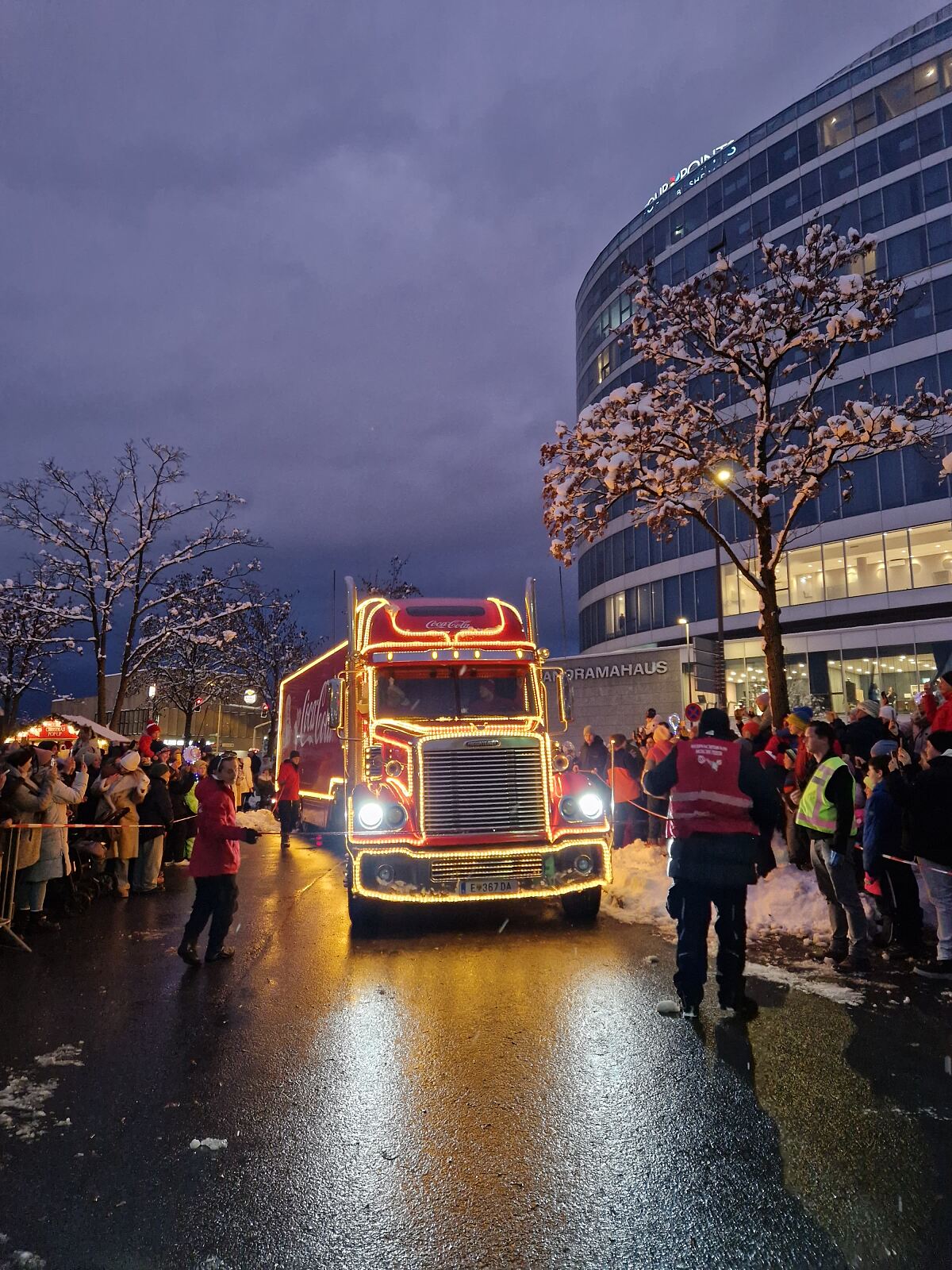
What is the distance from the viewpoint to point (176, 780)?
1575 cm

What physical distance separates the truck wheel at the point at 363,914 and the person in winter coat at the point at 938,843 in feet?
15.8

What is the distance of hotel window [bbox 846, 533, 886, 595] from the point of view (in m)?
37.1

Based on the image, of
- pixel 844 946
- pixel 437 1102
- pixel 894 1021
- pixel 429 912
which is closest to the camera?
pixel 437 1102

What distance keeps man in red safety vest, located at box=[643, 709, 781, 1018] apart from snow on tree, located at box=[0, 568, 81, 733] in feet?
80.8

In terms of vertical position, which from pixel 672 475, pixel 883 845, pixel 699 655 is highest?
pixel 672 475

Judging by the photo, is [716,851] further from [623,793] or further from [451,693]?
[623,793]

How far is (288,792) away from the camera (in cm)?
1805

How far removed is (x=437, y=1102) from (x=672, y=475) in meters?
14.0

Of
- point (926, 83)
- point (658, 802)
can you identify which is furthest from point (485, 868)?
point (926, 83)

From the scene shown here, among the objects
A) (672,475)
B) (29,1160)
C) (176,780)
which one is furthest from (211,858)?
(672,475)

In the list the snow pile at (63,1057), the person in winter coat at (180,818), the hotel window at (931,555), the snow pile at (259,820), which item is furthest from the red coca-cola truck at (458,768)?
the hotel window at (931,555)

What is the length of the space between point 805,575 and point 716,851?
37.1 meters

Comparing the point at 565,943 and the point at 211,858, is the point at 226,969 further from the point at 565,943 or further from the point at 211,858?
the point at 565,943

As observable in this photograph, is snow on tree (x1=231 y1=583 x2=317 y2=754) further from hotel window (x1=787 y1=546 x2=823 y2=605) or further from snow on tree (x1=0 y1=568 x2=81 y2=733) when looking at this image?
hotel window (x1=787 y1=546 x2=823 y2=605)
